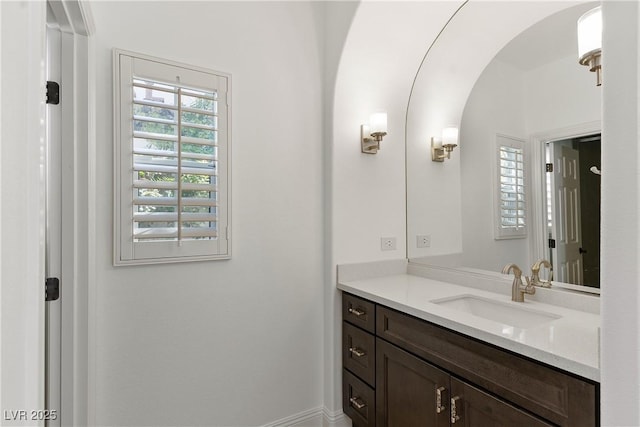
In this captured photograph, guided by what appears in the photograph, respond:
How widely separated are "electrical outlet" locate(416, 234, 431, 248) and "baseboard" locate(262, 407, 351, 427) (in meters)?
1.15

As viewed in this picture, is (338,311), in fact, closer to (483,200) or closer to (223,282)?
(223,282)

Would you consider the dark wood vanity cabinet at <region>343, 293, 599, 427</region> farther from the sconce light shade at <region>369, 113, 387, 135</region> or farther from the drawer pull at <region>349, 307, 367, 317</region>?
the sconce light shade at <region>369, 113, 387, 135</region>

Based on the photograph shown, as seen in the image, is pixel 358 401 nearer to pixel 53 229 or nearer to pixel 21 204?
pixel 53 229

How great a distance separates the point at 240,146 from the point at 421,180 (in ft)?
3.93

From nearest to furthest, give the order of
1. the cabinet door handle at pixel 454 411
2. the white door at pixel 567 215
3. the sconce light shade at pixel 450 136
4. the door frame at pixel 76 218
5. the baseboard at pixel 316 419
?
the cabinet door handle at pixel 454 411 → the door frame at pixel 76 218 → the white door at pixel 567 215 → the baseboard at pixel 316 419 → the sconce light shade at pixel 450 136

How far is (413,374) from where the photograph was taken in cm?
147

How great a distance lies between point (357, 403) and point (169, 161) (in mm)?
1643

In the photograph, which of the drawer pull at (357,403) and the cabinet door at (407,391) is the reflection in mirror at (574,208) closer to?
the cabinet door at (407,391)

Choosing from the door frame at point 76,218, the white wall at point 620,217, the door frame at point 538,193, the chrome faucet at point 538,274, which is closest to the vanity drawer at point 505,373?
the white wall at point 620,217

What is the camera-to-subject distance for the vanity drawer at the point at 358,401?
175 cm

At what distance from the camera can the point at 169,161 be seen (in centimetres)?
161

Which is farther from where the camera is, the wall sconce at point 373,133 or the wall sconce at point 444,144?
the wall sconce at point 444,144

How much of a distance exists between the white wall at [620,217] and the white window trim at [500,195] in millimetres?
991

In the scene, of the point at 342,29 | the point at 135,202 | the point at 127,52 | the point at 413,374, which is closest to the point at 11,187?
the point at 135,202
